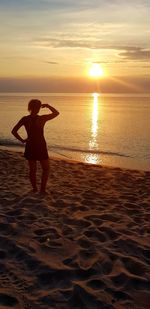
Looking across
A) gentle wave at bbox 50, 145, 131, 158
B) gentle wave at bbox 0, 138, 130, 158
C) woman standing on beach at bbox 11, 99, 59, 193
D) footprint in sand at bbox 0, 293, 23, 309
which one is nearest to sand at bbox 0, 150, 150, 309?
footprint in sand at bbox 0, 293, 23, 309

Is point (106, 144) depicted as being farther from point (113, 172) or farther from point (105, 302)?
point (105, 302)

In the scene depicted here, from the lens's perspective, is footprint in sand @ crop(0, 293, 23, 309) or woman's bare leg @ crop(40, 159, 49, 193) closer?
footprint in sand @ crop(0, 293, 23, 309)

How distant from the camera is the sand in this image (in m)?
4.27

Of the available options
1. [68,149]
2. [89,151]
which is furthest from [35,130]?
[68,149]

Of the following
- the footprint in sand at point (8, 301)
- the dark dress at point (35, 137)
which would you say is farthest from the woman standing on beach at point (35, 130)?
the footprint in sand at point (8, 301)

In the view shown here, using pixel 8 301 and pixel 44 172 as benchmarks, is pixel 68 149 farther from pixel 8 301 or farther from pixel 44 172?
pixel 8 301

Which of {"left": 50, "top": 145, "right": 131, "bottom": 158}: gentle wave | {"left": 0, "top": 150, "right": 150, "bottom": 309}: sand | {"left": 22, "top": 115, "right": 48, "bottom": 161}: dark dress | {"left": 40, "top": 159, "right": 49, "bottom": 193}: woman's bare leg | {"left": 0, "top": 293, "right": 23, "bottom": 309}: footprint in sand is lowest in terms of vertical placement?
{"left": 0, "top": 293, "right": 23, "bottom": 309}: footprint in sand

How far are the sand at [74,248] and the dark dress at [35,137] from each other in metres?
0.84

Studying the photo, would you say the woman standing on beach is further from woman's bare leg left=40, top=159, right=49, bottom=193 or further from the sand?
the sand

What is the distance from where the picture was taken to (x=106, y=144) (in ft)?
83.7

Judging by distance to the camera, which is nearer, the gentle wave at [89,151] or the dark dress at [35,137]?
the dark dress at [35,137]

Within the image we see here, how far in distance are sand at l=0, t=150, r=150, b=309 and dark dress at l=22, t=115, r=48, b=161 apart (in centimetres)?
84

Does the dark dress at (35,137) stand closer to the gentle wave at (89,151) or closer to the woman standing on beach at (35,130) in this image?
the woman standing on beach at (35,130)

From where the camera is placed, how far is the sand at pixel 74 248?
427 cm
